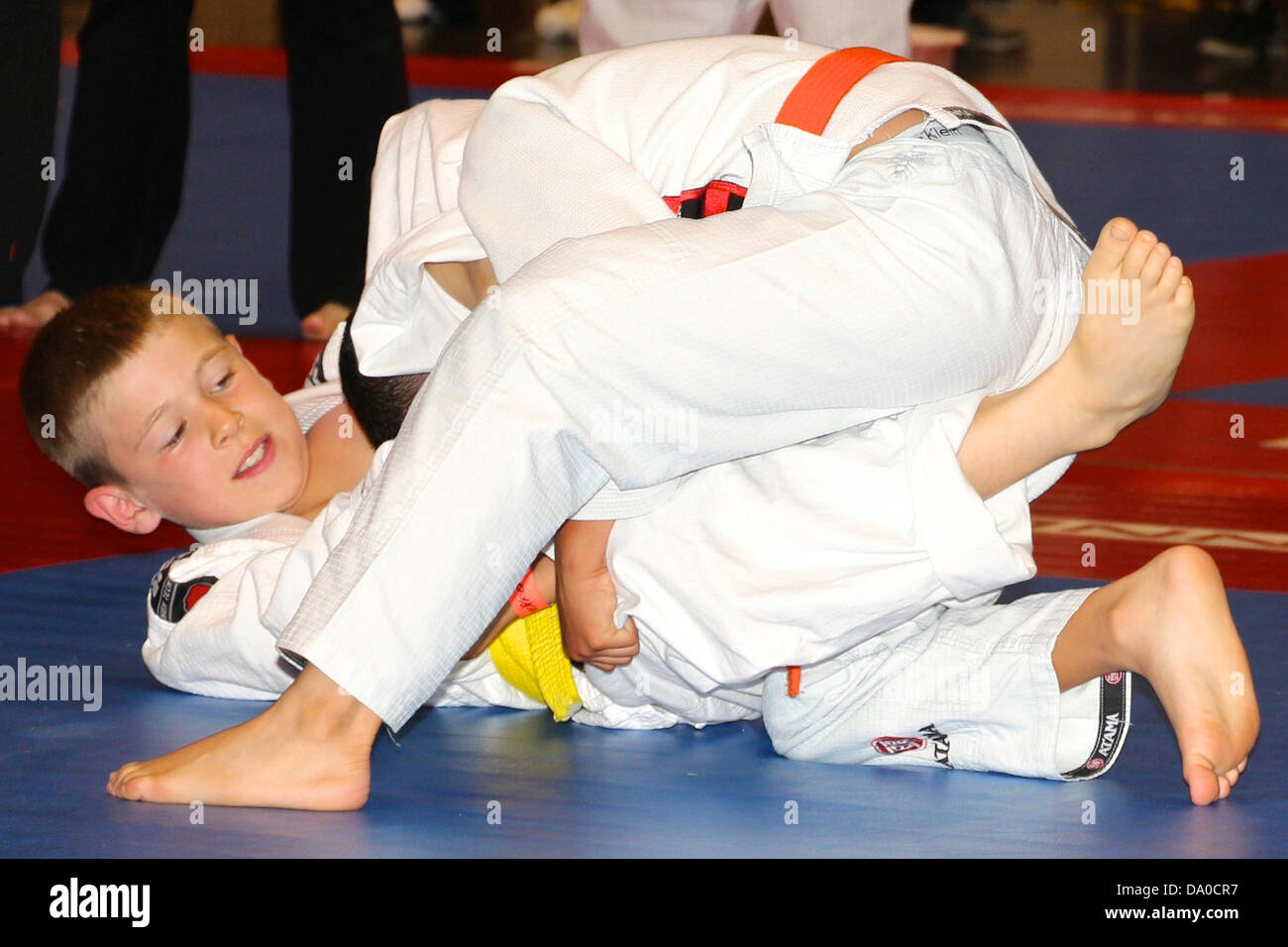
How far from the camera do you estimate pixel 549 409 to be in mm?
1464

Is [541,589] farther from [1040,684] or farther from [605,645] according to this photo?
[1040,684]

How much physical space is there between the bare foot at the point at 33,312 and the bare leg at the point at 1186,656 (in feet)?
7.59

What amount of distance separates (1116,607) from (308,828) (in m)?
0.75

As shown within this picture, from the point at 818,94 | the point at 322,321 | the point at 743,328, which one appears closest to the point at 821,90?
the point at 818,94

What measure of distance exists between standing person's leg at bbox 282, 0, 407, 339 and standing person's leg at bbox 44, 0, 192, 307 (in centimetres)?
24

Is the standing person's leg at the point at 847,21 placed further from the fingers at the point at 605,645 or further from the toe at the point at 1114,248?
the fingers at the point at 605,645

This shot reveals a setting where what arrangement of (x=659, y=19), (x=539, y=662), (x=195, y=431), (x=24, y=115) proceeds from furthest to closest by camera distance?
(x=24, y=115) < (x=659, y=19) < (x=195, y=431) < (x=539, y=662)

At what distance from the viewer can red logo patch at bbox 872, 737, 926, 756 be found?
5.52 feet

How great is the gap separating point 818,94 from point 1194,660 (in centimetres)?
63

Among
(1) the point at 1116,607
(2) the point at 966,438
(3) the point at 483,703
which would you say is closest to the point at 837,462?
(2) the point at 966,438

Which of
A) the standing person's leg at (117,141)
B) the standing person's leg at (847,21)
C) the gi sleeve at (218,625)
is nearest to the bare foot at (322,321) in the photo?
the standing person's leg at (117,141)

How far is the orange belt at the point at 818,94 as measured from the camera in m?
1.66

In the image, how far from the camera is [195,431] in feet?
6.56

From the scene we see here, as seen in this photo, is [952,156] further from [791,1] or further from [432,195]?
[791,1]
